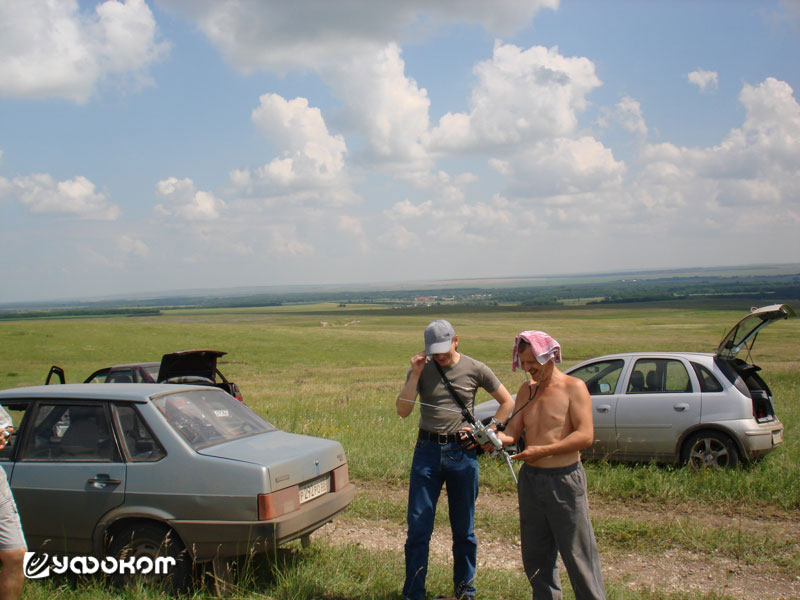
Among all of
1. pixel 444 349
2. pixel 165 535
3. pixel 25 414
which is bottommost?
pixel 165 535

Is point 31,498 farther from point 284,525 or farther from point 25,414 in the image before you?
point 284,525

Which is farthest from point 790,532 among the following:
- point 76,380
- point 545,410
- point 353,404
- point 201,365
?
point 76,380

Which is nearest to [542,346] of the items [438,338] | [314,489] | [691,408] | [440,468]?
[438,338]

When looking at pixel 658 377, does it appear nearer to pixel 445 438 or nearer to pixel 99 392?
pixel 445 438

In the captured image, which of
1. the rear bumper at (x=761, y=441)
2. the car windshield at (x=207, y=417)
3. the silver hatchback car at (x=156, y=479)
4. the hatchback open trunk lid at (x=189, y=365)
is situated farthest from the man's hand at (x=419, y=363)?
the hatchback open trunk lid at (x=189, y=365)

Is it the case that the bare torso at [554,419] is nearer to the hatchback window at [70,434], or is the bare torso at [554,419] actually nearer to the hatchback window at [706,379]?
the hatchback window at [70,434]

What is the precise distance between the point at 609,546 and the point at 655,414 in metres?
2.83

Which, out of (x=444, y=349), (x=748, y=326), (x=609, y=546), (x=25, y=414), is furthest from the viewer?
(x=748, y=326)

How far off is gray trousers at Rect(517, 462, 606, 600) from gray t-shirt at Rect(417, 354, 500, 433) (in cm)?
73

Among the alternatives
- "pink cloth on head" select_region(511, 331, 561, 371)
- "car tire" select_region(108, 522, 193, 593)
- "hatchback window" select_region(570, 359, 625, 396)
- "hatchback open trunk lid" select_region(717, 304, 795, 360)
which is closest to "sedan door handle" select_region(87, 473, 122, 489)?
"car tire" select_region(108, 522, 193, 593)

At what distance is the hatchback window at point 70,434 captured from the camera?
201 inches

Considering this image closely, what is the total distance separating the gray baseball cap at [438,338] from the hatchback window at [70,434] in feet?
8.12

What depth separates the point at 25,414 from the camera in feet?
17.7
